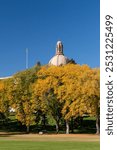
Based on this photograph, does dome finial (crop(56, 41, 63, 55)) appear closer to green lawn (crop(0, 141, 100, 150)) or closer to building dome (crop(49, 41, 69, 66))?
building dome (crop(49, 41, 69, 66))

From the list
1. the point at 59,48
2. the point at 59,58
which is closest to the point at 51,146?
the point at 59,58

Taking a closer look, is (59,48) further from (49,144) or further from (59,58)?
(49,144)

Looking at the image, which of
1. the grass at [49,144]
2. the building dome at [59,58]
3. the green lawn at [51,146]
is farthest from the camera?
the building dome at [59,58]

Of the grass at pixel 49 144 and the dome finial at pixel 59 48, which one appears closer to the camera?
the grass at pixel 49 144

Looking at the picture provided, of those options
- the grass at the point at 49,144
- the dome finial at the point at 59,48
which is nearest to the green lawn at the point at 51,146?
the grass at the point at 49,144

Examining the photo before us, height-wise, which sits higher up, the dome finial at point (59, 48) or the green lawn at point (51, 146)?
the dome finial at point (59, 48)

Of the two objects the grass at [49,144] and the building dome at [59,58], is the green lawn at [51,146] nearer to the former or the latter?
the grass at [49,144]

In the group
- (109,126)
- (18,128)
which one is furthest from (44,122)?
(109,126)

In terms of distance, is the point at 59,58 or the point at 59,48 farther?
the point at 59,48

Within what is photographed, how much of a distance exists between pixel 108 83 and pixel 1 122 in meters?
96.6

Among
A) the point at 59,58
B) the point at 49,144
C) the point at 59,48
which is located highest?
the point at 59,48

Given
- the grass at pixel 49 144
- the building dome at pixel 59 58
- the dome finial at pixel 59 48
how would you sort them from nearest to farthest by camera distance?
the grass at pixel 49 144 < the building dome at pixel 59 58 < the dome finial at pixel 59 48

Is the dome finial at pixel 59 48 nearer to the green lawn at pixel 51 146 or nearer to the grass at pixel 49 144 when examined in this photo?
the grass at pixel 49 144

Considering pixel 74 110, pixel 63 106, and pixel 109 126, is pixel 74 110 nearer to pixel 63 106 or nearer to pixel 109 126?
pixel 63 106
